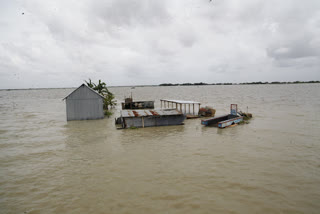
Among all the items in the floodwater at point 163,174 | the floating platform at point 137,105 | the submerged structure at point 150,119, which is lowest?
the floodwater at point 163,174

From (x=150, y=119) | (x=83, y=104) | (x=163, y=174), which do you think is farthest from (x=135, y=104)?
(x=163, y=174)

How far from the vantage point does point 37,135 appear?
16.0 meters

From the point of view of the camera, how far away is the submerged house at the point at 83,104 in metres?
21.5

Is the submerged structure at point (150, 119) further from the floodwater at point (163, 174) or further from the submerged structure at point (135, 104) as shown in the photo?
the submerged structure at point (135, 104)

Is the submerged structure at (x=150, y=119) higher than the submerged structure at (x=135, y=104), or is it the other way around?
the submerged structure at (x=135, y=104)

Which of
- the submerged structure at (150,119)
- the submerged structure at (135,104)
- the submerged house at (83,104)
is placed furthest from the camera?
the submerged structure at (135,104)

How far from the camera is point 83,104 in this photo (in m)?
22.0

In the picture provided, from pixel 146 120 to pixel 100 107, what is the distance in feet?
25.1

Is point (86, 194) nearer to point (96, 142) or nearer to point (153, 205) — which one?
point (153, 205)

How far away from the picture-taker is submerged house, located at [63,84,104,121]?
21.5 meters

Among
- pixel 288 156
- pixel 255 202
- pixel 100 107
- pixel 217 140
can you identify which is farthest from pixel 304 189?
pixel 100 107

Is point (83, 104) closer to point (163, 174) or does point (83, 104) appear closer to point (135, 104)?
point (135, 104)

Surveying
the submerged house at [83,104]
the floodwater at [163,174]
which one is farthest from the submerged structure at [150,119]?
the submerged house at [83,104]

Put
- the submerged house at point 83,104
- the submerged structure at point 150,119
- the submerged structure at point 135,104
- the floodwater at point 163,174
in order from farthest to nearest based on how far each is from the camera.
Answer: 1. the submerged structure at point 135,104
2. the submerged house at point 83,104
3. the submerged structure at point 150,119
4. the floodwater at point 163,174
